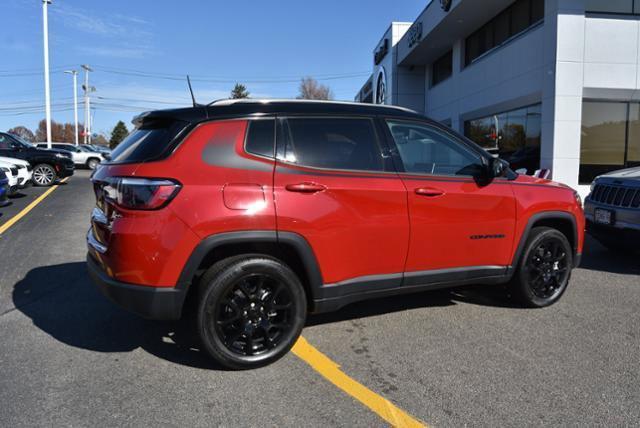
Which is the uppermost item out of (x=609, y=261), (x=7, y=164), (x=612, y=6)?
(x=612, y=6)

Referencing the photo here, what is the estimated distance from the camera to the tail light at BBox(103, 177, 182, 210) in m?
3.11

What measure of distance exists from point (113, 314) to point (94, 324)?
0.25 metres

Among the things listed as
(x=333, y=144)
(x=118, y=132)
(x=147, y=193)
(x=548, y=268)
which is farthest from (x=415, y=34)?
(x=118, y=132)

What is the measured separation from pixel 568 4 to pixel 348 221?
12.5m

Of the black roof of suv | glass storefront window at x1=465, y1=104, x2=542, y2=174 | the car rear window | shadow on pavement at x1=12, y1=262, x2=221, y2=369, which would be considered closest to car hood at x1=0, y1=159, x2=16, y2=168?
shadow on pavement at x1=12, y1=262, x2=221, y2=369

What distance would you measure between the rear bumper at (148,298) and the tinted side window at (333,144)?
4.02 feet

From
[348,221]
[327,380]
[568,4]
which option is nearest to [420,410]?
[327,380]

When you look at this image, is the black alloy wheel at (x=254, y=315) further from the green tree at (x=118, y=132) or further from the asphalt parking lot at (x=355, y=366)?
the green tree at (x=118, y=132)

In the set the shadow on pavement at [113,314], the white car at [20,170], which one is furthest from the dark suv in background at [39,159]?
the shadow on pavement at [113,314]

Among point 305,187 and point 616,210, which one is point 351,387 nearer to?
point 305,187

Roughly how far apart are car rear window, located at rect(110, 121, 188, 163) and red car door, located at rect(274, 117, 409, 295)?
2.41 feet

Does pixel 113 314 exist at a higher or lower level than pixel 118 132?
lower

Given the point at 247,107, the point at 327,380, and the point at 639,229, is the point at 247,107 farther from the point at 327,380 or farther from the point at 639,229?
the point at 639,229

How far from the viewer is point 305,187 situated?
3.45m
